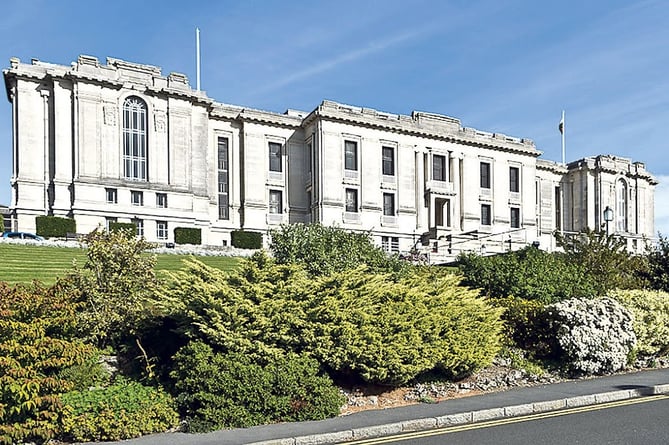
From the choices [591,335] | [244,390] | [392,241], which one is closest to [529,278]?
[591,335]

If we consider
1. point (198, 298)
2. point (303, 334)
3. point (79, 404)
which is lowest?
point (79, 404)

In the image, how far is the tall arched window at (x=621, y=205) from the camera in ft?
249

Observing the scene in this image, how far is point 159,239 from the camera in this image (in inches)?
1809

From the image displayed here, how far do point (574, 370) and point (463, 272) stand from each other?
5816 mm

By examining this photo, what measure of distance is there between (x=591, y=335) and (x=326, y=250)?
715cm

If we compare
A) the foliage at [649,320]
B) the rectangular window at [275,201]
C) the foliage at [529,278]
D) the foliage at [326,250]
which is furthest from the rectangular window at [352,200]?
the foliage at [649,320]

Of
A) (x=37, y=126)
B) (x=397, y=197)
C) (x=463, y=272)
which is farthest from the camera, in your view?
(x=397, y=197)

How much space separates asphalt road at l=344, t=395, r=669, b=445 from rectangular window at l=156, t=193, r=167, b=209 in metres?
41.4

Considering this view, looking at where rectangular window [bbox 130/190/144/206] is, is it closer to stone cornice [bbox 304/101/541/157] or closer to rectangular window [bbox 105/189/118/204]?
rectangular window [bbox 105/189/118/204]

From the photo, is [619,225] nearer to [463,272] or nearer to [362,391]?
[463,272]

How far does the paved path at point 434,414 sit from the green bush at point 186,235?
35.2 meters

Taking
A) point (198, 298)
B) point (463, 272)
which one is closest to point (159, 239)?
point (463, 272)

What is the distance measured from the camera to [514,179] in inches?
2557

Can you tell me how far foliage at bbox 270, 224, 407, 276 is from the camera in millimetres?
15023
